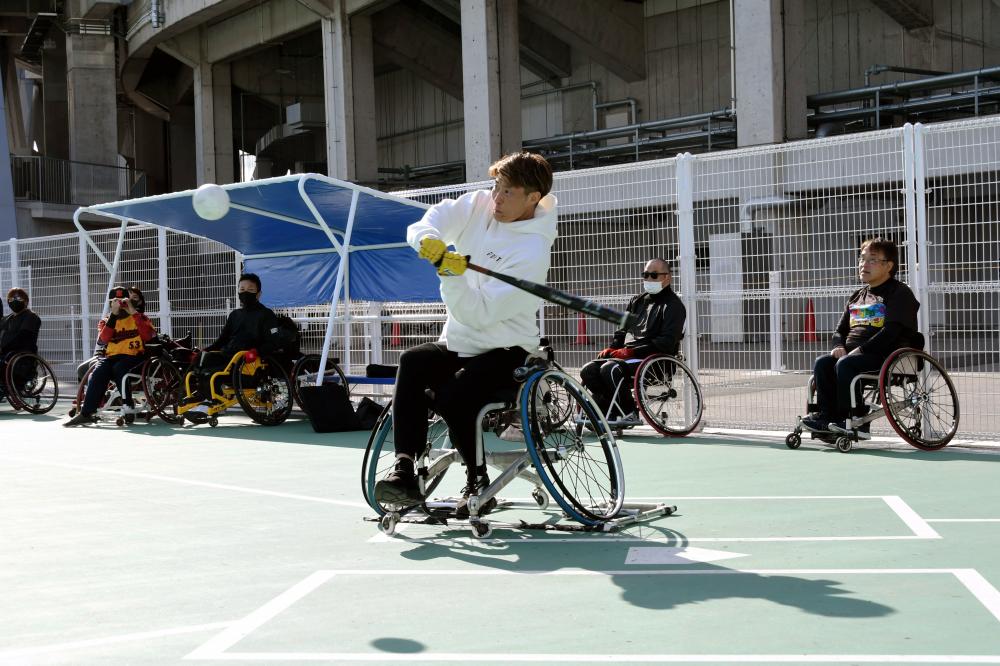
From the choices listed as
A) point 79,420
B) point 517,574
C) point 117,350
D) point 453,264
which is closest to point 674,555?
point 517,574

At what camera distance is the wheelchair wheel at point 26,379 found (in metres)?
12.8

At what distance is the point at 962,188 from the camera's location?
7.83 m

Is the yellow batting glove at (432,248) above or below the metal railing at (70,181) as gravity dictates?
below

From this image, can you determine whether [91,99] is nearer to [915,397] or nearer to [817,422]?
[817,422]

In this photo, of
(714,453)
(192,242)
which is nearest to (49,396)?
(192,242)

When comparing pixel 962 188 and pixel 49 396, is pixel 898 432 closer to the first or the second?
pixel 962 188

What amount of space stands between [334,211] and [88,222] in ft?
71.2

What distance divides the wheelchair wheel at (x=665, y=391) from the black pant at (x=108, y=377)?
5220mm

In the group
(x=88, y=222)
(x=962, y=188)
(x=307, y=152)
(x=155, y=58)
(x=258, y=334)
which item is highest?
(x=155, y=58)

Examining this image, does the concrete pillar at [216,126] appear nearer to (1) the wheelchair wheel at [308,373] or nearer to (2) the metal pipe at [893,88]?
(2) the metal pipe at [893,88]

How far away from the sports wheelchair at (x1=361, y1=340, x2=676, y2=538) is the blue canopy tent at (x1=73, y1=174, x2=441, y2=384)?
478cm


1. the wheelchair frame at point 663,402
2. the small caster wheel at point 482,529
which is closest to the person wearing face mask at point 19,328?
the wheelchair frame at point 663,402

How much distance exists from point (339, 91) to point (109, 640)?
25.1m

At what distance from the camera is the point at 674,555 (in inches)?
172
